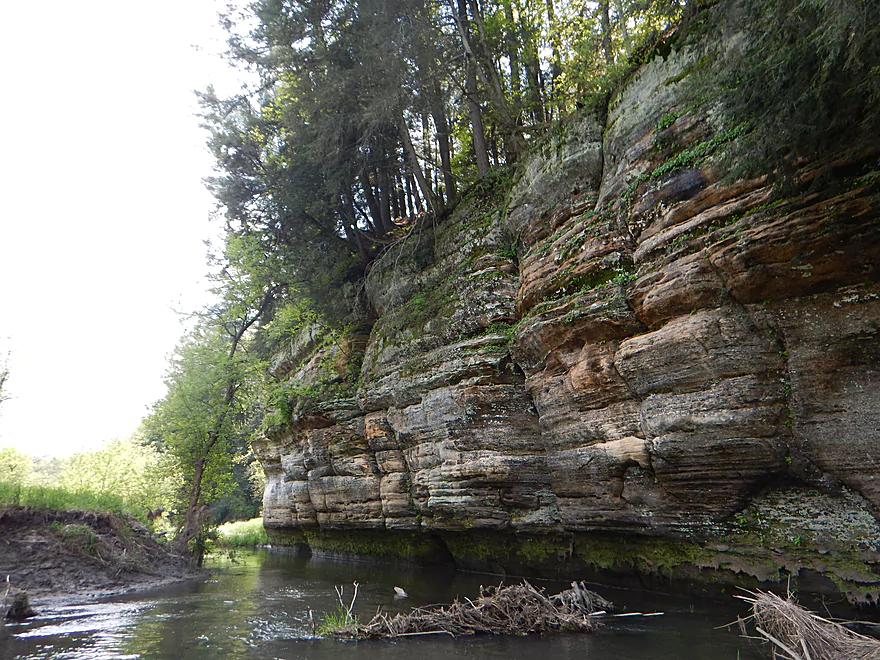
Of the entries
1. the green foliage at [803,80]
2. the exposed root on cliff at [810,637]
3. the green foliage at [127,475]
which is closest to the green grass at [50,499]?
the green foliage at [127,475]

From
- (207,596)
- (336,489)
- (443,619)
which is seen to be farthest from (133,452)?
(443,619)

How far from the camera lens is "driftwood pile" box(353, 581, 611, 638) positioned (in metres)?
7.71

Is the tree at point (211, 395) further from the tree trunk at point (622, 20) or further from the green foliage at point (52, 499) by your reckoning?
the tree trunk at point (622, 20)

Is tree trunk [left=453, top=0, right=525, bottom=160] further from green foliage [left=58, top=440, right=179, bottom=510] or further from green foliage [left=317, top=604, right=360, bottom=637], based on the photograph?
green foliage [left=58, top=440, right=179, bottom=510]

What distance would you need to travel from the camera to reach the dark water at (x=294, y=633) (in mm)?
6777

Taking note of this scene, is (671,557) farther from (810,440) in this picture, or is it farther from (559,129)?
(559,129)

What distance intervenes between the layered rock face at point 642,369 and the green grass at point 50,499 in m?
8.31

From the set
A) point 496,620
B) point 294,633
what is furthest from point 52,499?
point 496,620

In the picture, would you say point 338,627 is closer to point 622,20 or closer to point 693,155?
point 693,155

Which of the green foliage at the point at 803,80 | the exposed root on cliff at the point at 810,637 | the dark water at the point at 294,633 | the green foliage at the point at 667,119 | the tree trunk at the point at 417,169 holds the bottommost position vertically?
the dark water at the point at 294,633

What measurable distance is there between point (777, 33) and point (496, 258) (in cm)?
938

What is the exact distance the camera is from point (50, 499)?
518 inches

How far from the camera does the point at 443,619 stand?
312 inches

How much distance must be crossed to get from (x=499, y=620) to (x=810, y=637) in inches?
170
